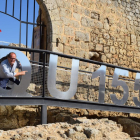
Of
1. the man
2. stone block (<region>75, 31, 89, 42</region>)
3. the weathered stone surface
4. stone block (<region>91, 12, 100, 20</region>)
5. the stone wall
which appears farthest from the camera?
stone block (<region>91, 12, 100, 20</region>)

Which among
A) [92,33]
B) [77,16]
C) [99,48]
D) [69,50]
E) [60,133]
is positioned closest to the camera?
[60,133]

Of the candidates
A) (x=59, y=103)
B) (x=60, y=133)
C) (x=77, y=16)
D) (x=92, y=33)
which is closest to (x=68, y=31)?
(x=77, y=16)

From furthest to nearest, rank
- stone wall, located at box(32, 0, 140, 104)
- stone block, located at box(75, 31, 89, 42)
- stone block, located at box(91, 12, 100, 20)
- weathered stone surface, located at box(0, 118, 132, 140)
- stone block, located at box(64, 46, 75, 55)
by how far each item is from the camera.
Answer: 1. stone block, located at box(91, 12, 100, 20)
2. stone block, located at box(75, 31, 89, 42)
3. stone block, located at box(64, 46, 75, 55)
4. stone wall, located at box(32, 0, 140, 104)
5. weathered stone surface, located at box(0, 118, 132, 140)

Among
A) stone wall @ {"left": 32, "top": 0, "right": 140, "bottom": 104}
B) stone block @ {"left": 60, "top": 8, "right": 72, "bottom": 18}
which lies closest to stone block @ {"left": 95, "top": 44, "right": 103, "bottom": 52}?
stone wall @ {"left": 32, "top": 0, "right": 140, "bottom": 104}

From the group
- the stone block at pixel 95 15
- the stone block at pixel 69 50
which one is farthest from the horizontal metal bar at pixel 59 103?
the stone block at pixel 95 15

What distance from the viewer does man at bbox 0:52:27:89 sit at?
137 inches

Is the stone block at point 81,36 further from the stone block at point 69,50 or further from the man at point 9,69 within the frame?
the man at point 9,69

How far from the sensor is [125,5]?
688 cm

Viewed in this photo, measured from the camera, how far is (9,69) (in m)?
3.55

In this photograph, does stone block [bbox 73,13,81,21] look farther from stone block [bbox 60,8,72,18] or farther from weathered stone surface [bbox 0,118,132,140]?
weathered stone surface [bbox 0,118,132,140]

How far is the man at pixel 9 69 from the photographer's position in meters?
3.48

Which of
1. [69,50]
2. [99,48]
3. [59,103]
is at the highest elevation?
[99,48]

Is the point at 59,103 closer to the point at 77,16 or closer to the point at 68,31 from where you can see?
the point at 68,31

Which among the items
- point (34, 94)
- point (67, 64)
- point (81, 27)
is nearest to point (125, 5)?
point (81, 27)
